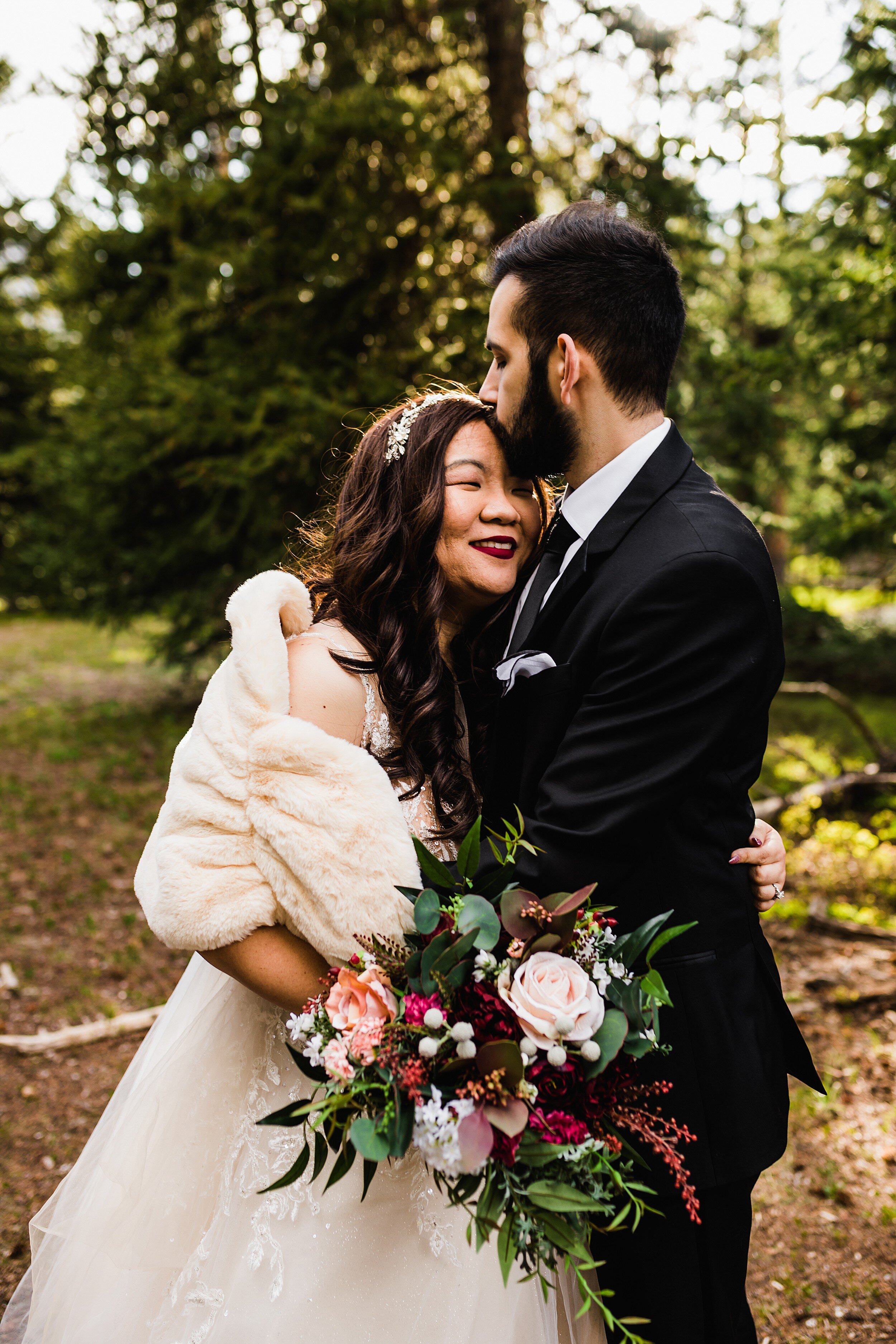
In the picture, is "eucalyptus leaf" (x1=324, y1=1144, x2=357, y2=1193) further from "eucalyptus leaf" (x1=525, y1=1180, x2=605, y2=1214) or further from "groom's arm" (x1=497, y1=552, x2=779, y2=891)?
"groom's arm" (x1=497, y1=552, x2=779, y2=891)

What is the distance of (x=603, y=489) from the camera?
6.82 ft

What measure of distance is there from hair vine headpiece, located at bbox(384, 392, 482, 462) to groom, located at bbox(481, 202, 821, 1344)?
29cm

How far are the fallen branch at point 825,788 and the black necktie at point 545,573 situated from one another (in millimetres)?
6173

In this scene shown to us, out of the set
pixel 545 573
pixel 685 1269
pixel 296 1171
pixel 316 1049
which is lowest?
pixel 685 1269

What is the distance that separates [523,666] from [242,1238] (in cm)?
147

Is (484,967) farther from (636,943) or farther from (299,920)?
(299,920)

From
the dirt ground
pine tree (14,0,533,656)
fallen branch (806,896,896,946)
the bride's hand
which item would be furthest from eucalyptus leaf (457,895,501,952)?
pine tree (14,0,533,656)

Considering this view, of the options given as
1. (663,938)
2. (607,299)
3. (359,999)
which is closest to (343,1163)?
(359,999)

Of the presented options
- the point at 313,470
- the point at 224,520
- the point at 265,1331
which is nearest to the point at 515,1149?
the point at 265,1331

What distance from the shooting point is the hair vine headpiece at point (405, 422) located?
2492 millimetres

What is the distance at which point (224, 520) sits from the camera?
9.48 m

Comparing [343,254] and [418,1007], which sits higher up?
[343,254]

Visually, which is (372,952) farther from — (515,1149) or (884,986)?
(884,986)

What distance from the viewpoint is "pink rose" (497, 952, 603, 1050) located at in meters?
1.51
